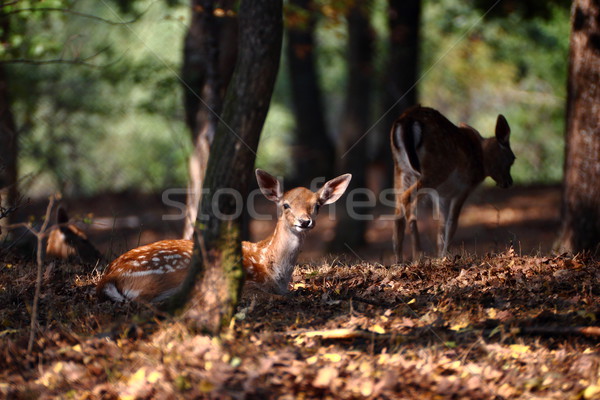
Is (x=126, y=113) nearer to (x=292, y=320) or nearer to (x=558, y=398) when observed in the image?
(x=292, y=320)

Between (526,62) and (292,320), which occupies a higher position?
(526,62)

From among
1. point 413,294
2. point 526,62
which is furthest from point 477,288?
point 526,62

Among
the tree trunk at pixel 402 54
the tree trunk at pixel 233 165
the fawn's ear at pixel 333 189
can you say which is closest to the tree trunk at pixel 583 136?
the fawn's ear at pixel 333 189

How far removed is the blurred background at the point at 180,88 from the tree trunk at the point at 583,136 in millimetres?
4254

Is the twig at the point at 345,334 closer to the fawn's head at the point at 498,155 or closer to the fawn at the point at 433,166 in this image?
the fawn at the point at 433,166

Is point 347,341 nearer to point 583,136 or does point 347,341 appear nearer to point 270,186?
point 270,186

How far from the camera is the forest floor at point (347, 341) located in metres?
4.14

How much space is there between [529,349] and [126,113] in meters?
12.9

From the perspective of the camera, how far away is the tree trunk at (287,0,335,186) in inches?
627

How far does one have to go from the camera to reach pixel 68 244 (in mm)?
8422

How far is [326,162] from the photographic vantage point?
16.6m

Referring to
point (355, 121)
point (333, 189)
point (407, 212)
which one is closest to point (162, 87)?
point (355, 121)

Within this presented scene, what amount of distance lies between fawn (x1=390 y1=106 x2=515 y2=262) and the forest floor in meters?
1.82

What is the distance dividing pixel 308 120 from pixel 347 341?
1173 centimetres
